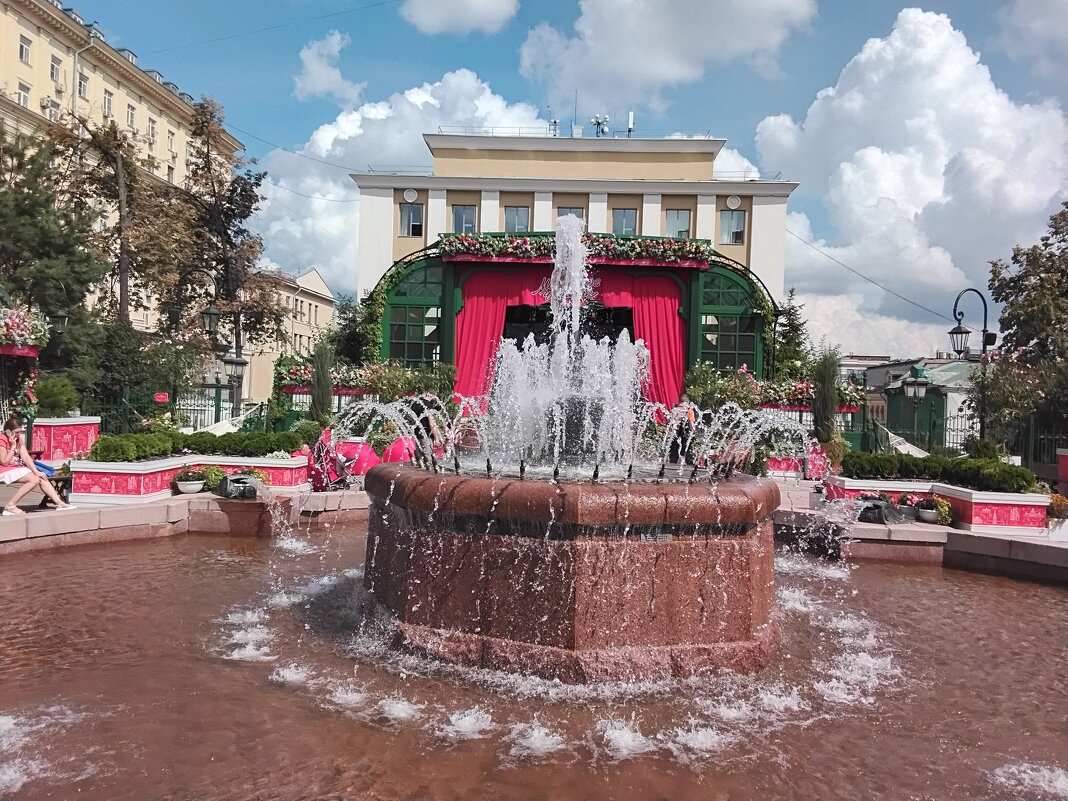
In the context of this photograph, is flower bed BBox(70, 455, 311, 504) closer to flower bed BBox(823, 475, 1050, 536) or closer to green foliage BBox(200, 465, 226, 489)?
green foliage BBox(200, 465, 226, 489)

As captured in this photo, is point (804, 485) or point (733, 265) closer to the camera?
point (804, 485)

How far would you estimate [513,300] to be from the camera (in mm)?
21750

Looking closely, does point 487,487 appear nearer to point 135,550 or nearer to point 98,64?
point 135,550

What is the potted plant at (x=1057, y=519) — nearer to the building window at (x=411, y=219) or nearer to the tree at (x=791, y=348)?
the tree at (x=791, y=348)

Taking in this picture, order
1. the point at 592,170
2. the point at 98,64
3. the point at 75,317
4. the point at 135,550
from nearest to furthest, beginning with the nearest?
the point at 135,550
the point at 75,317
the point at 592,170
the point at 98,64

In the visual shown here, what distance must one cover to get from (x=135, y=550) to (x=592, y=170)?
25.8m

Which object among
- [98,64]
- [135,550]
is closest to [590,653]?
[135,550]

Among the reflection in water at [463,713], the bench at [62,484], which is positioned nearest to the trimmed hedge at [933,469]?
the reflection in water at [463,713]

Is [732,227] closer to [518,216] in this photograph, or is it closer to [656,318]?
[518,216]

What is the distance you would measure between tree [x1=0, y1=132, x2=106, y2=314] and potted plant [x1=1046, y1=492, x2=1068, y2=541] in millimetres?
21194

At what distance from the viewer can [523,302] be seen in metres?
21.6

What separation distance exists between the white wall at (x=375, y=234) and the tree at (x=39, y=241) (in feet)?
31.0

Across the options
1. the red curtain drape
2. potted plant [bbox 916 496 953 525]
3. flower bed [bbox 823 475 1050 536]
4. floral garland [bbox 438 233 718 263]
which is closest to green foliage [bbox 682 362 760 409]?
the red curtain drape

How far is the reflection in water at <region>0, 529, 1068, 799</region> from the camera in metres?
→ 3.46
